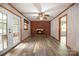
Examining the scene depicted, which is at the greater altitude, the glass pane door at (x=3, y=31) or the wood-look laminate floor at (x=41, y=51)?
the glass pane door at (x=3, y=31)

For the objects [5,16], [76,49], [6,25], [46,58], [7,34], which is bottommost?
[76,49]

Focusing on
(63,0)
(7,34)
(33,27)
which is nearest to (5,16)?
(7,34)

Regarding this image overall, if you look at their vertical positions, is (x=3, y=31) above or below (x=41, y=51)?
above

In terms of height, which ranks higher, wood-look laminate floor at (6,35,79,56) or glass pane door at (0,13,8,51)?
glass pane door at (0,13,8,51)

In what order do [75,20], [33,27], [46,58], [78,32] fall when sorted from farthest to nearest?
[33,27], [75,20], [78,32], [46,58]

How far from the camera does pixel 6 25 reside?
4.63 metres

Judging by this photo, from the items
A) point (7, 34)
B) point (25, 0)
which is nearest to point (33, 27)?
point (7, 34)

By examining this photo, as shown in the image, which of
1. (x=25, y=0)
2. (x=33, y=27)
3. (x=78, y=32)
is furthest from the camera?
(x=33, y=27)

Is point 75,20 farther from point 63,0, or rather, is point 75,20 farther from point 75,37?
point 63,0

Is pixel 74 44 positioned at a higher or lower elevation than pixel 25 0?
lower

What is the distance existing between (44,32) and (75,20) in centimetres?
1055

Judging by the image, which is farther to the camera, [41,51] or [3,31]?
[41,51]

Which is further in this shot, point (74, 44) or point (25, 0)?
point (74, 44)

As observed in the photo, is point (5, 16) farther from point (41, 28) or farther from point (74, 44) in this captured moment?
point (41, 28)
